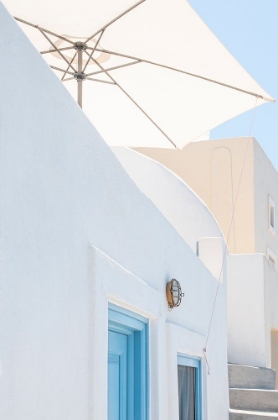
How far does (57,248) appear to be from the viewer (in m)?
3.82

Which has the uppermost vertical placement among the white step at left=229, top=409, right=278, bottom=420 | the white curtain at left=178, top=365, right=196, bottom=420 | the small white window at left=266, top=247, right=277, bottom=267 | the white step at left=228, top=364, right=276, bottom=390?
the small white window at left=266, top=247, right=277, bottom=267

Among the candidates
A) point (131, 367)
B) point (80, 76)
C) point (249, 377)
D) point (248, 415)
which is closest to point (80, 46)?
point (80, 76)

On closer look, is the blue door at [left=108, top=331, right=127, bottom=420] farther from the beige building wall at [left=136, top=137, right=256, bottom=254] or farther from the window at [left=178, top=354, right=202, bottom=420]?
the beige building wall at [left=136, top=137, right=256, bottom=254]

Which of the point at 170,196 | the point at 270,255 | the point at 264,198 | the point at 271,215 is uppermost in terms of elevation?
the point at 264,198

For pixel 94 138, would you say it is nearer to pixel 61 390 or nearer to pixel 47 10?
pixel 61 390

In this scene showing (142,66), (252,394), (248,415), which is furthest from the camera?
(252,394)

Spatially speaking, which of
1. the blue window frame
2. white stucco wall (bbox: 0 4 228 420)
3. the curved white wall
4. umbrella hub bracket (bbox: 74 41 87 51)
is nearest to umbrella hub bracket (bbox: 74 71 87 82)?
umbrella hub bracket (bbox: 74 41 87 51)

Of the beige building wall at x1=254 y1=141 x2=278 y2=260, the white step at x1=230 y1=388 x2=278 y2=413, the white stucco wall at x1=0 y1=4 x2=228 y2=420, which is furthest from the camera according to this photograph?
the beige building wall at x1=254 y1=141 x2=278 y2=260

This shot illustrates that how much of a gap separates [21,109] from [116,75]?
183 inches

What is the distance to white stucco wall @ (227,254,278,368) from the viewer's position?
12.7 m

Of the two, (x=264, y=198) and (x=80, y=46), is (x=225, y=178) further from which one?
(x=80, y=46)

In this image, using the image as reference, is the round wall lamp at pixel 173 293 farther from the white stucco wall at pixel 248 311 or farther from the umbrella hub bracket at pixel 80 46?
the white stucco wall at pixel 248 311

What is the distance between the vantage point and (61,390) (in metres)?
3.72

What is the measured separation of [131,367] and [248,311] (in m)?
7.68
